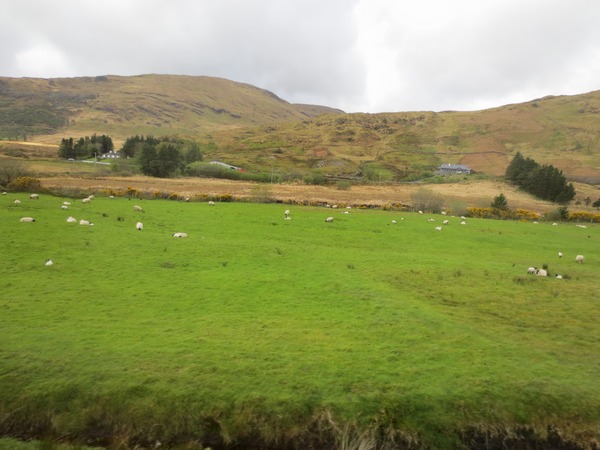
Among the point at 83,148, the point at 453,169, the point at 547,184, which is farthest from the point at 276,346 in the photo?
the point at 453,169

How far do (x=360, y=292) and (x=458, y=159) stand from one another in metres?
155

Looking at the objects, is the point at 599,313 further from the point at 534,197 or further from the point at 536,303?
the point at 534,197

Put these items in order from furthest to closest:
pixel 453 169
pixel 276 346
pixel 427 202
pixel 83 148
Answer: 1. pixel 453 169
2. pixel 83 148
3. pixel 427 202
4. pixel 276 346

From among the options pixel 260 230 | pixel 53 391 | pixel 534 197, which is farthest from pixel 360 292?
pixel 534 197

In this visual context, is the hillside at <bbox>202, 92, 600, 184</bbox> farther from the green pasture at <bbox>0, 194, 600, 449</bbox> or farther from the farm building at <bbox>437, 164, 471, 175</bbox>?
the green pasture at <bbox>0, 194, 600, 449</bbox>

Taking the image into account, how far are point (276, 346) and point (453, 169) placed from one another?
13920 cm

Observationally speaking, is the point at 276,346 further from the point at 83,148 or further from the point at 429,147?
the point at 429,147

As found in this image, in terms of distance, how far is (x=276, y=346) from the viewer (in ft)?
33.4

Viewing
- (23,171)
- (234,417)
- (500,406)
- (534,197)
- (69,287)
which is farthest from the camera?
(534,197)

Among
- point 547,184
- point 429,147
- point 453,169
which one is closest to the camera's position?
point 547,184

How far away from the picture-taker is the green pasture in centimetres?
799

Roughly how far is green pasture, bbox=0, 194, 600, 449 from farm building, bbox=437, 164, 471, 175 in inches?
4697

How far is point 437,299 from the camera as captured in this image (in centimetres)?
1513

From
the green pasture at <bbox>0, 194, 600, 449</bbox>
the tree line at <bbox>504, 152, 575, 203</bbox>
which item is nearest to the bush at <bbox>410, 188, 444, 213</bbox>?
the green pasture at <bbox>0, 194, 600, 449</bbox>
